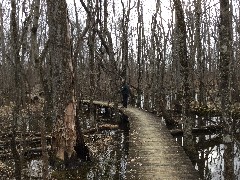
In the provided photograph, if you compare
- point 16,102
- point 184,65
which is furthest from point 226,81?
point 16,102

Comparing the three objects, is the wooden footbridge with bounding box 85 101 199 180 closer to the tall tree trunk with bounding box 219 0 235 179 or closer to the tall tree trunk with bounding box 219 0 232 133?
the tall tree trunk with bounding box 219 0 235 179

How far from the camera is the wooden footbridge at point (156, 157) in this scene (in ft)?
23.3

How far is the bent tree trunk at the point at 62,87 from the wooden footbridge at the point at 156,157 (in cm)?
182

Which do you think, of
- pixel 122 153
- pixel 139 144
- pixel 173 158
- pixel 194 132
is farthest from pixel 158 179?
pixel 194 132

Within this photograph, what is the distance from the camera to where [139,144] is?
995 centimetres

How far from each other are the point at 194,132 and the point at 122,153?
4.29m

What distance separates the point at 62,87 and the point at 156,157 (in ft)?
10.6

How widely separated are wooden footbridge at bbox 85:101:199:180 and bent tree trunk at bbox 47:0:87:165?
1819mm

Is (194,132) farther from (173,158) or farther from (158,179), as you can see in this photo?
(158,179)

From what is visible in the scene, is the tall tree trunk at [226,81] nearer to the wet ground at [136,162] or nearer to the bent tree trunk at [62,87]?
the wet ground at [136,162]

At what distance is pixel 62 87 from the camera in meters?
9.53

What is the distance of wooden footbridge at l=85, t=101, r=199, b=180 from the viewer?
7108 millimetres

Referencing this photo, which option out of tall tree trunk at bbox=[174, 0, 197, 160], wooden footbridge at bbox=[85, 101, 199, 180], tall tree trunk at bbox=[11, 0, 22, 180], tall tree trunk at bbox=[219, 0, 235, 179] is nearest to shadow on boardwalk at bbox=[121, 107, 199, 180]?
wooden footbridge at bbox=[85, 101, 199, 180]

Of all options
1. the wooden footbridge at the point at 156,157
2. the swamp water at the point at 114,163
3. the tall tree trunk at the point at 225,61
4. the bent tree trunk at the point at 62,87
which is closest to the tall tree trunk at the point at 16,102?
the swamp water at the point at 114,163
